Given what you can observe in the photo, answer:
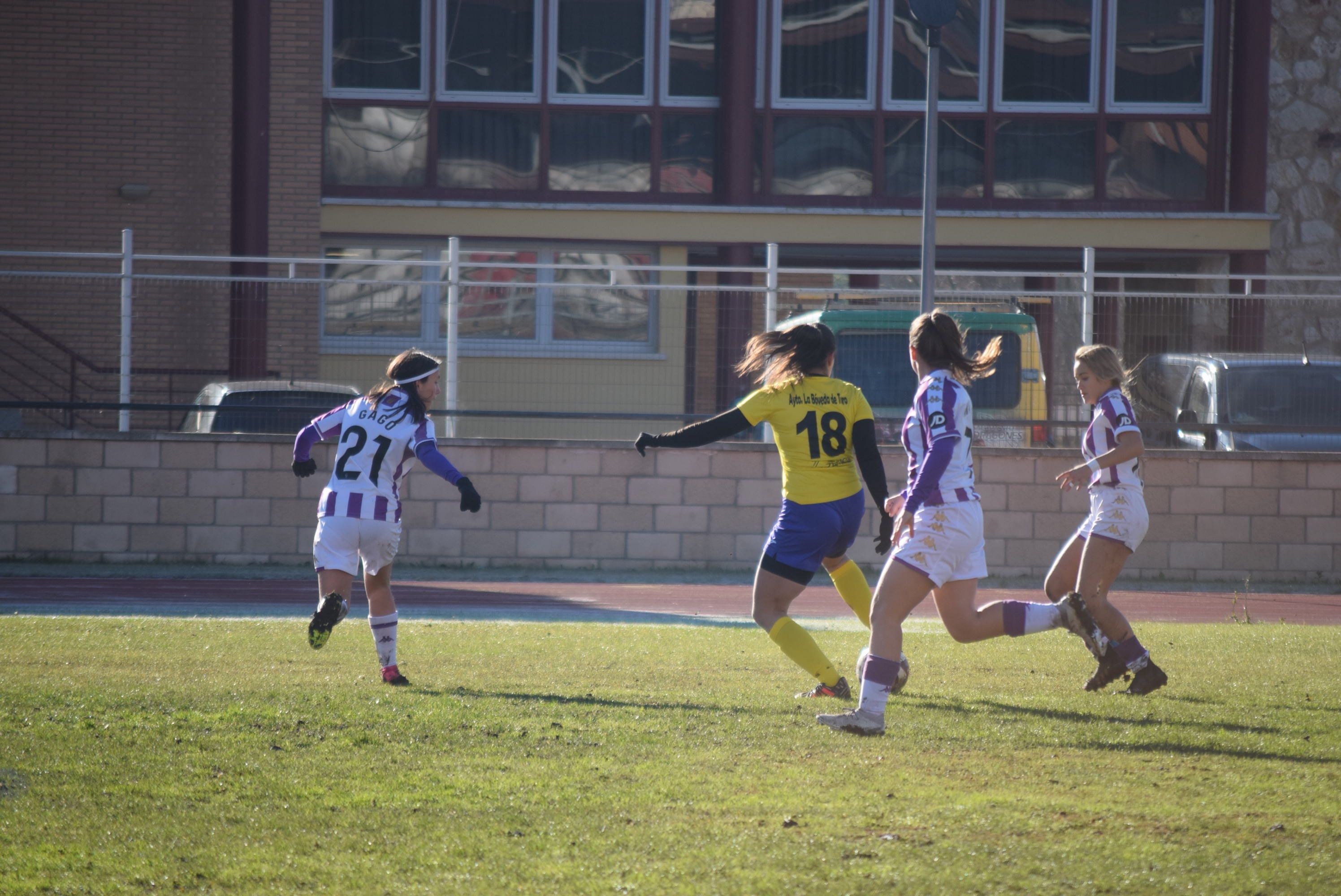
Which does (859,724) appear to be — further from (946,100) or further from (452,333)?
(946,100)

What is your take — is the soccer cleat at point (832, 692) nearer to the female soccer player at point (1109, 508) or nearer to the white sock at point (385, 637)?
the female soccer player at point (1109, 508)

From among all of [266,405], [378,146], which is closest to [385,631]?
[266,405]

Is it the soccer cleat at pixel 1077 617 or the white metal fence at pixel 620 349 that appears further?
the white metal fence at pixel 620 349

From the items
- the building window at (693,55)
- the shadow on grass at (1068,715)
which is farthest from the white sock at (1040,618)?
the building window at (693,55)

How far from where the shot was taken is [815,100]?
17.6m

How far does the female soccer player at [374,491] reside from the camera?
6.70m

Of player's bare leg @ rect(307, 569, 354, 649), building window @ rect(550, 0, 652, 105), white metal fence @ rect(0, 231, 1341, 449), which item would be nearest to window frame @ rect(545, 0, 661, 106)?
building window @ rect(550, 0, 652, 105)

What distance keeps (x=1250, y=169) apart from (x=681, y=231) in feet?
24.1

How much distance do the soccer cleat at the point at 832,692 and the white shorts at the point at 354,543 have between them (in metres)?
2.17

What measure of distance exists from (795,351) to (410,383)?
81.8 inches

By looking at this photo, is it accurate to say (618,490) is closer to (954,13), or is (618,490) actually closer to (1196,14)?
(954,13)

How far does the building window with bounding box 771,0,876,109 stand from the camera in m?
17.6

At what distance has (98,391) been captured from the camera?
12836 millimetres

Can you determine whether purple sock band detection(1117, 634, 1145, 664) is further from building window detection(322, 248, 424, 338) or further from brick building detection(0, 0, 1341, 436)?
brick building detection(0, 0, 1341, 436)
